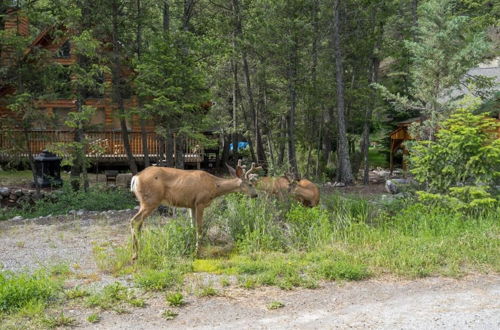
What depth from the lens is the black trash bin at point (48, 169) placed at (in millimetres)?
17172

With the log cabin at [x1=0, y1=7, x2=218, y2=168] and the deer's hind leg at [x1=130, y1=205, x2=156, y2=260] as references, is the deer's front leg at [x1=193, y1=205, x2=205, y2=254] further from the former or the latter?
the log cabin at [x1=0, y1=7, x2=218, y2=168]

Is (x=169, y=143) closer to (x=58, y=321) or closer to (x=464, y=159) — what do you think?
(x=464, y=159)

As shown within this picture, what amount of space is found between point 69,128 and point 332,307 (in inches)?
591

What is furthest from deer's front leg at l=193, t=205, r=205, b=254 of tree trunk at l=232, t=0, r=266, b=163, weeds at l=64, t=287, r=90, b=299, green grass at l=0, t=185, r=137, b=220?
tree trunk at l=232, t=0, r=266, b=163

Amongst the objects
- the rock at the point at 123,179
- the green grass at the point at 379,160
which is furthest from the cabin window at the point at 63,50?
the green grass at the point at 379,160

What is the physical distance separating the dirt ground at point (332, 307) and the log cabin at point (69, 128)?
7731 millimetres

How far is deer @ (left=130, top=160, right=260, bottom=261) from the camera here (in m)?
8.52

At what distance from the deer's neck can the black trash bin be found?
9734 millimetres

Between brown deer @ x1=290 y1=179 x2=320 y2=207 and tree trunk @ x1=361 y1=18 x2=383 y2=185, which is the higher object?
tree trunk @ x1=361 y1=18 x2=383 y2=185

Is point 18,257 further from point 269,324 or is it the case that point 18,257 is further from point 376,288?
point 376,288

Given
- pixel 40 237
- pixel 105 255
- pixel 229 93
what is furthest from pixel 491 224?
pixel 229 93

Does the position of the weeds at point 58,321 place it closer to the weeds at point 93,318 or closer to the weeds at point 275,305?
the weeds at point 93,318

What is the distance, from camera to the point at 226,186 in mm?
9336

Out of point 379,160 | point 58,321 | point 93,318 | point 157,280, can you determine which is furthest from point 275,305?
point 379,160
